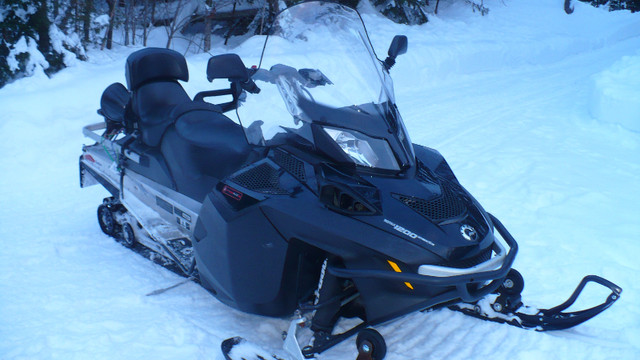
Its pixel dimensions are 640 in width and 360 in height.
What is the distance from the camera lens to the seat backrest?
10.6 feet

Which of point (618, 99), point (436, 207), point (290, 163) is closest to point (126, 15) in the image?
point (618, 99)

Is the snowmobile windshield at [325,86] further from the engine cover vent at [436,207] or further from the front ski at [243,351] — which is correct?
the front ski at [243,351]

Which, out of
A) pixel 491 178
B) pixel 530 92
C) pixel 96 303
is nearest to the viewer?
pixel 96 303

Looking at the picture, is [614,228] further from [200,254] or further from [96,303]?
[96,303]

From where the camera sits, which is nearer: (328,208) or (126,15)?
(328,208)

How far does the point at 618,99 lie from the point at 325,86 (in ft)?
18.8

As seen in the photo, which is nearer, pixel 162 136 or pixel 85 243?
pixel 162 136

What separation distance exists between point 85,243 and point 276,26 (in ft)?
7.15

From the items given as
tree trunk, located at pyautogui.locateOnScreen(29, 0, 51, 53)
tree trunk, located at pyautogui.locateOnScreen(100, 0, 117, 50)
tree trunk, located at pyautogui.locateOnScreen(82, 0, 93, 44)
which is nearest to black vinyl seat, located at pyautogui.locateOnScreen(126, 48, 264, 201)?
tree trunk, located at pyautogui.locateOnScreen(29, 0, 51, 53)

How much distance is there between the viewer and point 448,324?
2.67m

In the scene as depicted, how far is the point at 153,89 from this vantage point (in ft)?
11.1

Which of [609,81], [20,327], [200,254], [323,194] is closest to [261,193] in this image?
[323,194]

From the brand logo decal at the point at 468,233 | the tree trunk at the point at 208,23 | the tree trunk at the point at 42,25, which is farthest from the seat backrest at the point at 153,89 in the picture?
the tree trunk at the point at 208,23

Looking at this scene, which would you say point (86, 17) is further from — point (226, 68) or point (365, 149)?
point (365, 149)
